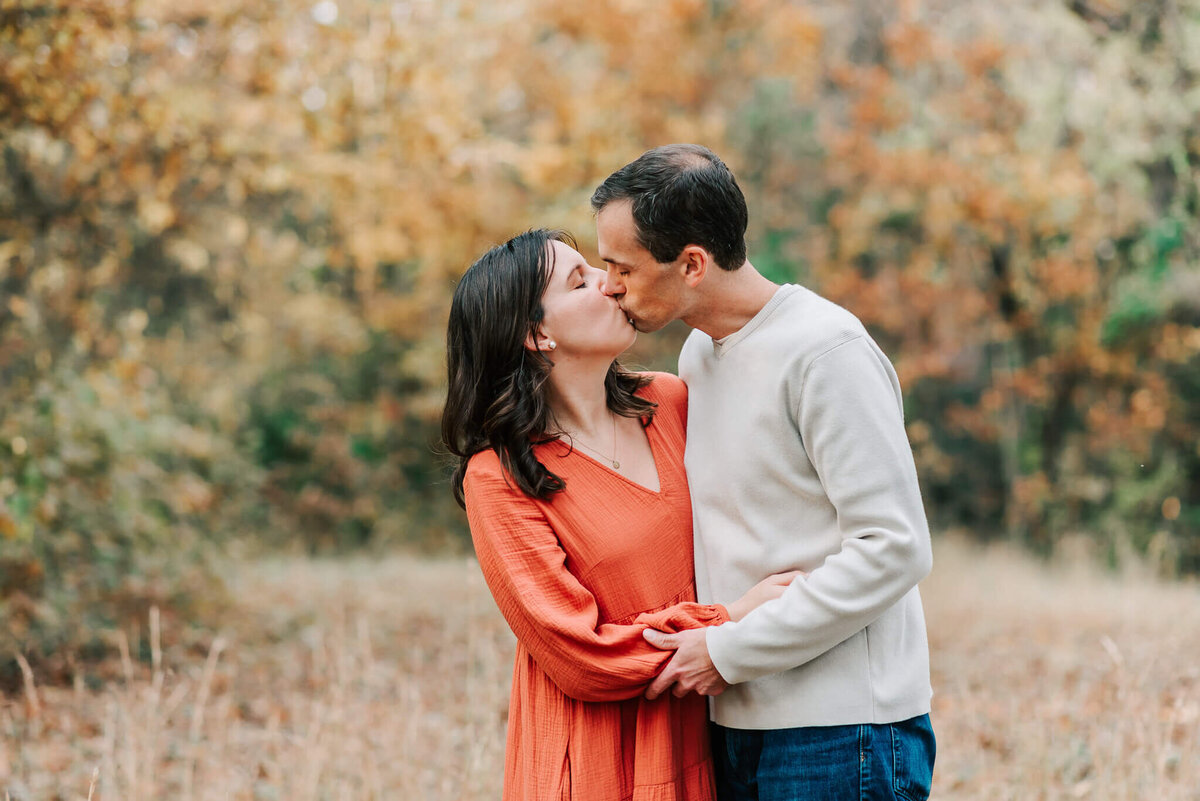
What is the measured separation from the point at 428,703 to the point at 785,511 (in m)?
3.44

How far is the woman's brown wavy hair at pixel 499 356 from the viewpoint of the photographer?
221cm

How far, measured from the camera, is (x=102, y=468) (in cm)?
605

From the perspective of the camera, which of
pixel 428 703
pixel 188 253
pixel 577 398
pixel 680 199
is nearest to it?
pixel 680 199

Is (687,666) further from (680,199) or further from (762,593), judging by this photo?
(680,199)

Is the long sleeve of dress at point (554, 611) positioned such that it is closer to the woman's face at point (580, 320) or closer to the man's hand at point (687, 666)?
the man's hand at point (687, 666)

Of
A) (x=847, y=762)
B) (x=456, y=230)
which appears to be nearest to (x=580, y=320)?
(x=847, y=762)

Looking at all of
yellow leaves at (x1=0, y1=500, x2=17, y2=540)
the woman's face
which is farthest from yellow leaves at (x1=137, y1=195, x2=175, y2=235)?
the woman's face

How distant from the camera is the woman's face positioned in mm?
2223

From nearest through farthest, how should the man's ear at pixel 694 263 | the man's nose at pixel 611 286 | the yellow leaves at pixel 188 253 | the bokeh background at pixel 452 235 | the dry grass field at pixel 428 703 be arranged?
the man's ear at pixel 694 263 → the man's nose at pixel 611 286 → the dry grass field at pixel 428 703 → the bokeh background at pixel 452 235 → the yellow leaves at pixel 188 253

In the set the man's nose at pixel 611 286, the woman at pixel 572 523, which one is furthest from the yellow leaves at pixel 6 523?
the man's nose at pixel 611 286

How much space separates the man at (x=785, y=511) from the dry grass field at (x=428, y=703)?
3.60ft

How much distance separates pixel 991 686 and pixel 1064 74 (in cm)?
735

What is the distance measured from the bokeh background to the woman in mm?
3227

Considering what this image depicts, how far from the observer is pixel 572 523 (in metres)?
2.12
